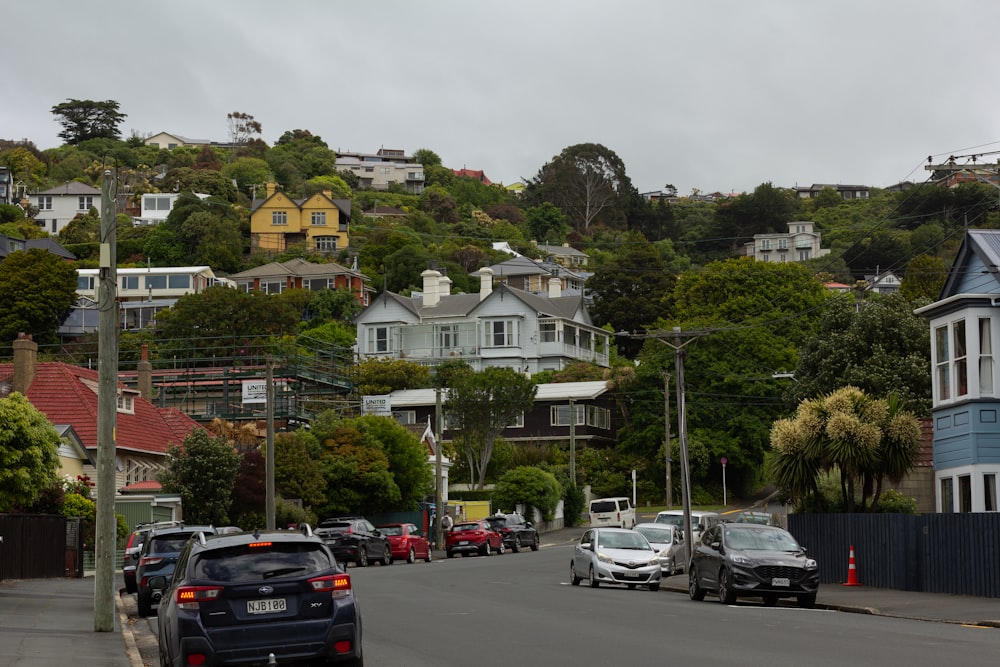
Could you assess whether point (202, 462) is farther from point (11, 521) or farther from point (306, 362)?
point (306, 362)

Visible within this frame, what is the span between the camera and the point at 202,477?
1870 inches

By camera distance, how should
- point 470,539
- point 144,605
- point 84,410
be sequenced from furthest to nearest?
point 470,539 → point 84,410 → point 144,605

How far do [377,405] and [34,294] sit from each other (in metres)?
32.1

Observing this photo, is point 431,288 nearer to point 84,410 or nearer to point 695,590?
point 84,410

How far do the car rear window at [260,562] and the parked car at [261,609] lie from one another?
0.01 metres

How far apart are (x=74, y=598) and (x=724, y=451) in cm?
5146

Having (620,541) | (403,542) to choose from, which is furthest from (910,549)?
(403,542)

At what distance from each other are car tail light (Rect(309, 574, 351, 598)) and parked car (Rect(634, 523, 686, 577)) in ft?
82.9

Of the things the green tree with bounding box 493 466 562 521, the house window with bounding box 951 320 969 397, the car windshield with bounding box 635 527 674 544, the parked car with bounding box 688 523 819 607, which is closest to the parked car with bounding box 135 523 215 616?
the parked car with bounding box 688 523 819 607

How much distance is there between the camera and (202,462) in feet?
156

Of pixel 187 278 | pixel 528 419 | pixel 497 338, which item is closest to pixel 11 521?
pixel 528 419

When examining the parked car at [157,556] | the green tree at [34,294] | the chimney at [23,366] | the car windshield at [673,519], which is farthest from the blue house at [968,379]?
the green tree at [34,294]

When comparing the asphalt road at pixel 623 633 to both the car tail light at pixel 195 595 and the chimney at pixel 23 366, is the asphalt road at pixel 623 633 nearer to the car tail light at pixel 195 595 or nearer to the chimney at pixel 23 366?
the car tail light at pixel 195 595

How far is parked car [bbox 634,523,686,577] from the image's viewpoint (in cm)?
3859
